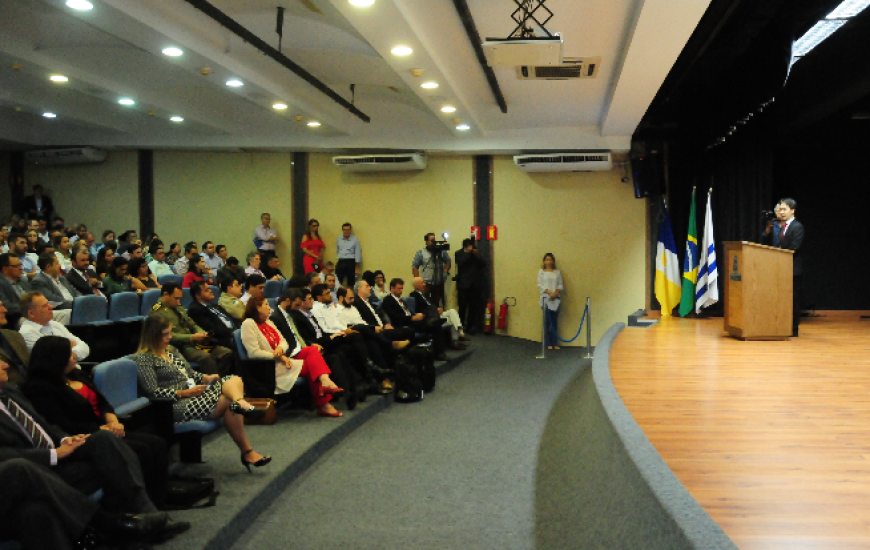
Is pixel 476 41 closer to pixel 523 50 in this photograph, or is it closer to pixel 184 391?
pixel 523 50

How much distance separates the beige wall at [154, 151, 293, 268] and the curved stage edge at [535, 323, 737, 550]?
6.50 meters

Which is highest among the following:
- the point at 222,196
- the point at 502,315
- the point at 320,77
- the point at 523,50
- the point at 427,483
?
the point at 320,77

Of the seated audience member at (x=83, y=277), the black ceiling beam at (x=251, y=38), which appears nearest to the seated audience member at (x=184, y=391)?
the black ceiling beam at (x=251, y=38)

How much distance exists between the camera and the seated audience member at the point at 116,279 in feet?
20.5

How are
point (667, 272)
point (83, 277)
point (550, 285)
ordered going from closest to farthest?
point (83, 277)
point (667, 272)
point (550, 285)

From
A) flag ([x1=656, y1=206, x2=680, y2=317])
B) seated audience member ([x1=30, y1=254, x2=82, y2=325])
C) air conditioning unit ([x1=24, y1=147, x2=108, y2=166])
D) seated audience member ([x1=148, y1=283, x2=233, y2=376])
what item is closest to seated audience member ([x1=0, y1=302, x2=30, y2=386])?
seated audience member ([x1=148, y1=283, x2=233, y2=376])

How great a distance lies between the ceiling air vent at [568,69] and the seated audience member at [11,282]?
→ 3.97 m

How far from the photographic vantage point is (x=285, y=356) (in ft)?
16.1

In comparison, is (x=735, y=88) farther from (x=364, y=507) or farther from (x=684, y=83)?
(x=364, y=507)

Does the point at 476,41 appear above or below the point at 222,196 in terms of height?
above

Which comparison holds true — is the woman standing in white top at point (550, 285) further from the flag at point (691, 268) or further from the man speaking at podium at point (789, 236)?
the man speaking at podium at point (789, 236)

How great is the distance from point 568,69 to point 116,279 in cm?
418

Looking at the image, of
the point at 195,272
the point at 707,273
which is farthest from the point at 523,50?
the point at 707,273

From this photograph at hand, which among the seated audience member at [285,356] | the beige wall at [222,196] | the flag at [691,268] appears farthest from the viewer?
the beige wall at [222,196]
